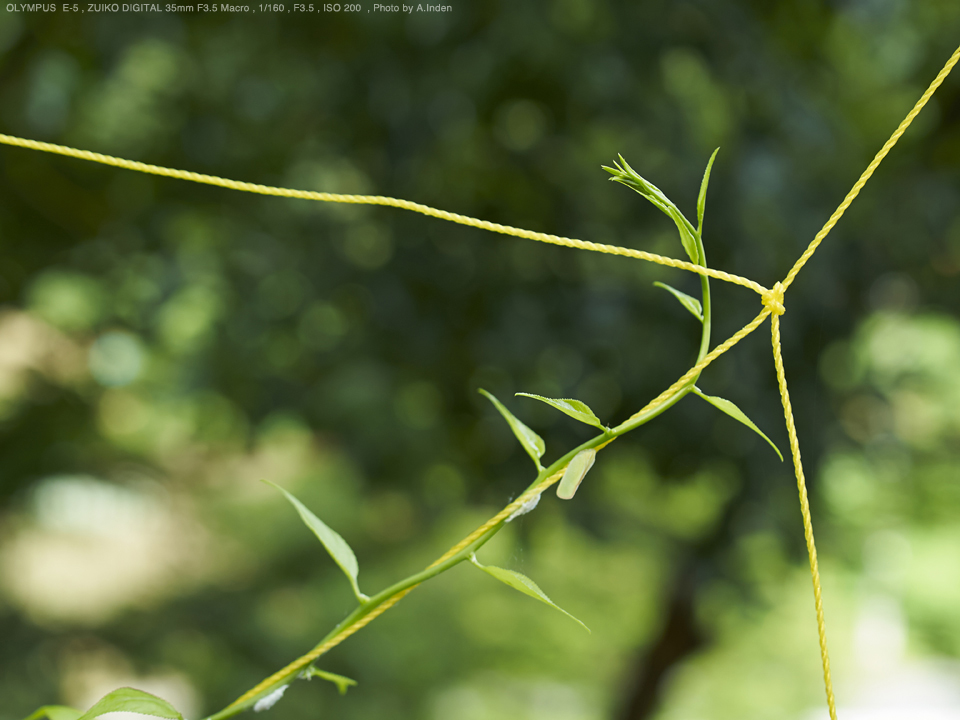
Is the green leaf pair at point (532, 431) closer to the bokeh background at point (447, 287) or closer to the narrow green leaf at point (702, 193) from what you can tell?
the narrow green leaf at point (702, 193)

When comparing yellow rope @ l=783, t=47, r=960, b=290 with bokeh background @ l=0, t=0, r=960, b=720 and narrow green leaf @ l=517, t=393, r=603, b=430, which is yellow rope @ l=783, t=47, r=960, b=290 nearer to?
narrow green leaf @ l=517, t=393, r=603, b=430

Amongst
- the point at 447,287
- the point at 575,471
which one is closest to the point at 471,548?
the point at 575,471

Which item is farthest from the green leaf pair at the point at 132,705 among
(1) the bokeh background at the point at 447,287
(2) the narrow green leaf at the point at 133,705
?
(1) the bokeh background at the point at 447,287

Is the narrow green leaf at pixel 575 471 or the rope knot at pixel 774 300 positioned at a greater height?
the rope knot at pixel 774 300

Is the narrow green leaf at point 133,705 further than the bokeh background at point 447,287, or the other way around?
the bokeh background at point 447,287

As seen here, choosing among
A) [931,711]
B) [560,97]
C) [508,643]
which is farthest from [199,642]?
[931,711]

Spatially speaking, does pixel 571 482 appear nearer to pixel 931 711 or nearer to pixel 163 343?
pixel 163 343

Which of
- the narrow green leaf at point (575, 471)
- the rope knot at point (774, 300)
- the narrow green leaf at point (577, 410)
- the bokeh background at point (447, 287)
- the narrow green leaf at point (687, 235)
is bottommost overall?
the bokeh background at point (447, 287)
